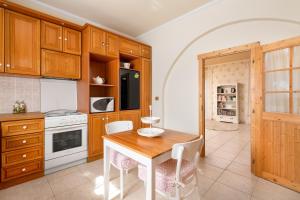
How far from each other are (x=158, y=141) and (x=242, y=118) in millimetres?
6044

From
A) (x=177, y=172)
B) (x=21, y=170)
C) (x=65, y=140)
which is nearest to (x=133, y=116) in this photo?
(x=65, y=140)

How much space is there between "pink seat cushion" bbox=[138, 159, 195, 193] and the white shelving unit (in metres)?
5.61

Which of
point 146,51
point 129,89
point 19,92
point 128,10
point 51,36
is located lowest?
point 19,92

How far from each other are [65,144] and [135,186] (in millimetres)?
1337

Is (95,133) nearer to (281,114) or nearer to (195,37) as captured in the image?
(195,37)

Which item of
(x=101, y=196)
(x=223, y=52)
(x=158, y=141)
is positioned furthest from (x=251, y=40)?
(x=101, y=196)

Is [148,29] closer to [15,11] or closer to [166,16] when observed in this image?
[166,16]

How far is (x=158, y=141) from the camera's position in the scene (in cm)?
147

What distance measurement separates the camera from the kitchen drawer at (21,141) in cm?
188

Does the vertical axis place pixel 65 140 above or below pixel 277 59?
below

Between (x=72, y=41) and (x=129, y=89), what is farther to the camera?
(x=129, y=89)

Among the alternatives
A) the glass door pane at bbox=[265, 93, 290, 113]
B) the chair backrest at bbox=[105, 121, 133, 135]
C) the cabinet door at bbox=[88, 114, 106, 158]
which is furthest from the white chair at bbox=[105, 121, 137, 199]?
the glass door pane at bbox=[265, 93, 290, 113]

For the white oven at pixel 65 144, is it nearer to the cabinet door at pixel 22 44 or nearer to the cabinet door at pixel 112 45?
the cabinet door at pixel 22 44

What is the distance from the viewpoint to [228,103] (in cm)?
643
